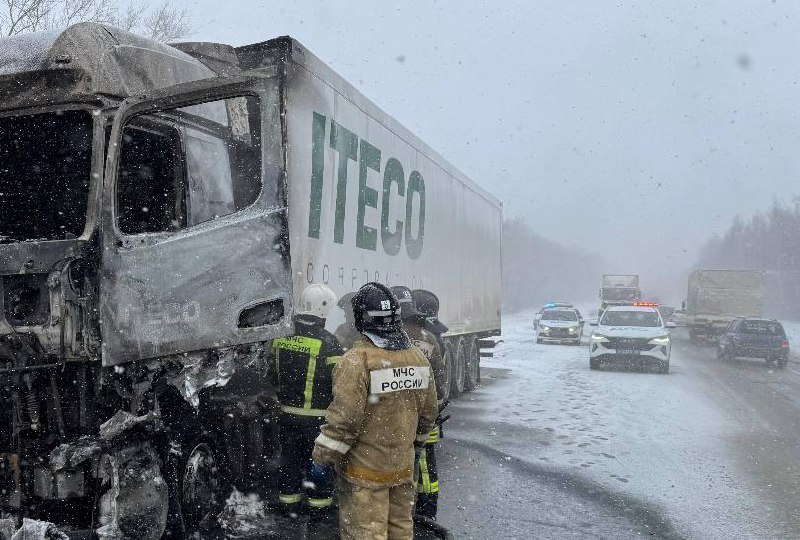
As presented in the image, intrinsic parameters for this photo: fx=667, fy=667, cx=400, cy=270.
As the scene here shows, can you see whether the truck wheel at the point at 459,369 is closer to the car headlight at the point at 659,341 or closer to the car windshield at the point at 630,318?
the car headlight at the point at 659,341

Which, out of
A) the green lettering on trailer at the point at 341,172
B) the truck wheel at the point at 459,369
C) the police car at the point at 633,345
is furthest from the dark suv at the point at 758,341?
the green lettering on trailer at the point at 341,172

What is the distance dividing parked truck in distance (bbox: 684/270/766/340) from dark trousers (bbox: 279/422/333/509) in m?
26.1

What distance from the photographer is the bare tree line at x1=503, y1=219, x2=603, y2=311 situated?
92.3m

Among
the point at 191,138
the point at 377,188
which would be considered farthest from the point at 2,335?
the point at 377,188

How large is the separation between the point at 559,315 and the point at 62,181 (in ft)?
78.2

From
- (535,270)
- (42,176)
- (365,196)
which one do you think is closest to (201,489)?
(42,176)

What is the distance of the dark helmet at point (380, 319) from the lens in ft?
11.6

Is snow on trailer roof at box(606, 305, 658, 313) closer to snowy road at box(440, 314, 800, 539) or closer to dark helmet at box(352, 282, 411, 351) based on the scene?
snowy road at box(440, 314, 800, 539)

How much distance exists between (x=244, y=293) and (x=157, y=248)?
1.91ft

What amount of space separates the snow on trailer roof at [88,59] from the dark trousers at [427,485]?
3.37 m

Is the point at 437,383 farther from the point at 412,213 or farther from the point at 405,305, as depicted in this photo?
the point at 412,213

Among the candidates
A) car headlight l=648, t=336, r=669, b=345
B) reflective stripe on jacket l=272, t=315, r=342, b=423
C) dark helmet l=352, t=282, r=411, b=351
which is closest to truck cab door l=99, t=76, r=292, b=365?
reflective stripe on jacket l=272, t=315, r=342, b=423

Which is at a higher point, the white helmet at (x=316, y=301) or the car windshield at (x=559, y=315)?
the white helmet at (x=316, y=301)

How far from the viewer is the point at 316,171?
5.83 m
